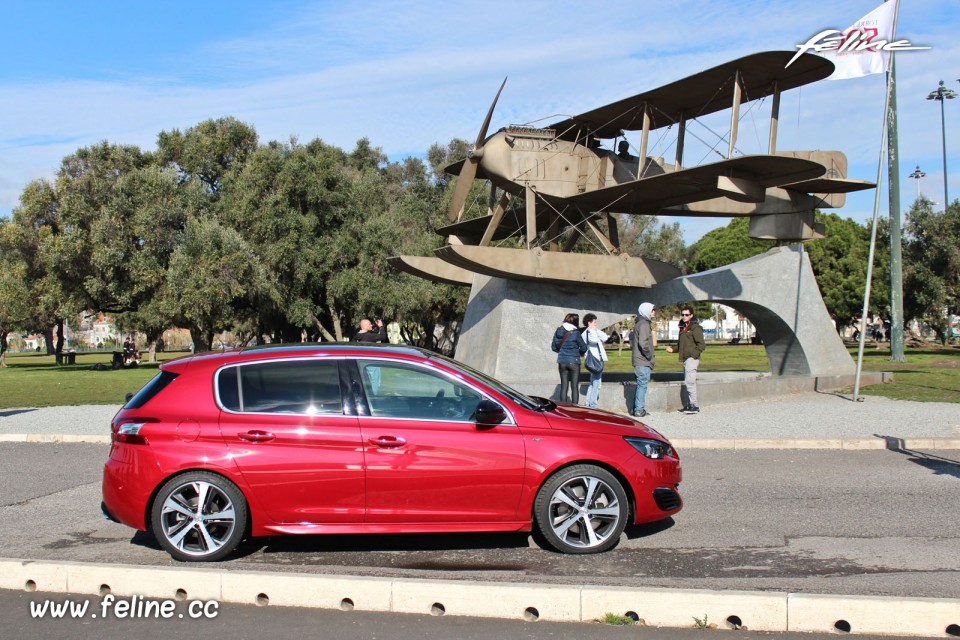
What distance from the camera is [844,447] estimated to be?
36.8 ft

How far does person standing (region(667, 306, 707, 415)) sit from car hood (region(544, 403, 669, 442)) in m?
8.10

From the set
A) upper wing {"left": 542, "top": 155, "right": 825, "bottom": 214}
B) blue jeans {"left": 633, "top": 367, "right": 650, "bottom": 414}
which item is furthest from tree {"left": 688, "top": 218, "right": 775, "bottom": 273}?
blue jeans {"left": 633, "top": 367, "right": 650, "bottom": 414}

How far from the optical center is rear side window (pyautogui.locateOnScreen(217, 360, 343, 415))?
589cm

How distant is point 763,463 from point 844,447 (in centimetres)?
190

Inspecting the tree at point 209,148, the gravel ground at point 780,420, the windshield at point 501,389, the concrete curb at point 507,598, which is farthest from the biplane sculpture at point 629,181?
the tree at point 209,148

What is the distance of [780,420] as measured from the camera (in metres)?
13.7

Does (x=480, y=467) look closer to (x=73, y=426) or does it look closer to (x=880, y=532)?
(x=880, y=532)

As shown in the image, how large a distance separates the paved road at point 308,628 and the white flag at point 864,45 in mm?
14284

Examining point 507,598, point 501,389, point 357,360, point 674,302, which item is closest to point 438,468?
point 501,389

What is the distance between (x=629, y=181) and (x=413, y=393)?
13.4 m

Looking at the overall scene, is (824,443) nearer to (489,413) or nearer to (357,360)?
(489,413)

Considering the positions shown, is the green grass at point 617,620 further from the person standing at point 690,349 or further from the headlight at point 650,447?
the person standing at point 690,349

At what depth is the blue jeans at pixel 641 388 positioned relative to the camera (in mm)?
13906

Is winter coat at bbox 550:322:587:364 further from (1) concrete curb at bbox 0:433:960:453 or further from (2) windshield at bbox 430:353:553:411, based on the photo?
(2) windshield at bbox 430:353:553:411
